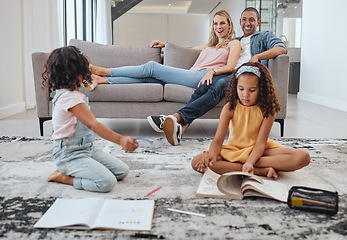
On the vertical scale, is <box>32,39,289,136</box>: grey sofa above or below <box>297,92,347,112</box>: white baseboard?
above

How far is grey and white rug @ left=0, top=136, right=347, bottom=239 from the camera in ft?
3.59

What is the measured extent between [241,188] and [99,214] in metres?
0.54

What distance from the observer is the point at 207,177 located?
63.4 inches

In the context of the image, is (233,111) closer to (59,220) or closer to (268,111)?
(268,111)

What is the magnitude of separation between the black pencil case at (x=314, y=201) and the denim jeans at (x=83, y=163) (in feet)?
2.25

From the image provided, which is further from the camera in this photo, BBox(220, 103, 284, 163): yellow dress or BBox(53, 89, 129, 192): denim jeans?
BBox(220, 103, 284, 163): yellow dress

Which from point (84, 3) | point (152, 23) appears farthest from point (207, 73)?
point (152, 23)

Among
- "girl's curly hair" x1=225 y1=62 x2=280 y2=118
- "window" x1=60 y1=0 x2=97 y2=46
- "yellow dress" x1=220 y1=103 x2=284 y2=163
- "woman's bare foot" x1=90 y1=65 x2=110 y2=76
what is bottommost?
"yellow dress" x1=220 y1=103 x2=284 y2=163

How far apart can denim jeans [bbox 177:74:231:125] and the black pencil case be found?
130cm

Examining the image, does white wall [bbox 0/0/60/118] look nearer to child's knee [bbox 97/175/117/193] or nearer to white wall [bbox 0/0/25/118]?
white wall [bbox 0/0/25/118]

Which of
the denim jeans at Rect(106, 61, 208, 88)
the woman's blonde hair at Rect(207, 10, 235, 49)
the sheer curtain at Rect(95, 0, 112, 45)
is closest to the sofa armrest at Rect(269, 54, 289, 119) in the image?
the woman's blonde hair at Rect(207, 10, 235, 49)

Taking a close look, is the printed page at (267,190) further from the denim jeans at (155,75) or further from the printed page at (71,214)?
the denim jeans at (155,75)

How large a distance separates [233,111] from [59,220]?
92 centimetres

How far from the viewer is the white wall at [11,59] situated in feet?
12.5
